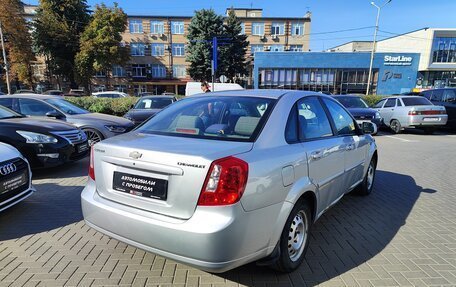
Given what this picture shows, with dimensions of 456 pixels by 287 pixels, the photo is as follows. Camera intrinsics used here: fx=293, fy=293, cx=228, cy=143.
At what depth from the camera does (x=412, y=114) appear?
12.3 metres

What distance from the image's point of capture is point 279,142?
255 centimetres

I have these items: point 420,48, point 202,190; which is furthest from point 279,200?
point 420,48

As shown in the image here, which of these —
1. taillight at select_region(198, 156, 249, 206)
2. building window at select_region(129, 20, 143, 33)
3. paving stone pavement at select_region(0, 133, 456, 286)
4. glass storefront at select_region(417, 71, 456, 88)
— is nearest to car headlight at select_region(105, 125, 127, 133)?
paving stone pavement at select_region(0, 133, 456, 286)

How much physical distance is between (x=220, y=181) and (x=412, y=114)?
1294cm

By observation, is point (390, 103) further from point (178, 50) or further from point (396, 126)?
point (178, 50)

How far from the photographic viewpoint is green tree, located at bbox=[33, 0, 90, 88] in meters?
35.5

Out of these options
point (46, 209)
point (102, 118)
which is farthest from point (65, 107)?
point (46, 209)

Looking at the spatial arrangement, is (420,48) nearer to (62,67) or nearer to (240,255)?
(62,67)

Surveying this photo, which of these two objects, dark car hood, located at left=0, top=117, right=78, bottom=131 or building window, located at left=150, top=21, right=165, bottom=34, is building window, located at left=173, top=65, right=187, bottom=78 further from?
dark car hood, located at left=0, top=117, right=78, bottom=131

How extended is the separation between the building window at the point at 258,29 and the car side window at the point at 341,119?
153 ft

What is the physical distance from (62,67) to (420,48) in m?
53.5

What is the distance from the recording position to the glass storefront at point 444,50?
1802 inches

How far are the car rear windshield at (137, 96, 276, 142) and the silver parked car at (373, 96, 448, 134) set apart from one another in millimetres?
11969

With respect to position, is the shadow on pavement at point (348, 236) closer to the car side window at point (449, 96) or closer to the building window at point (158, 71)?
the car side window at point (449, 96)
